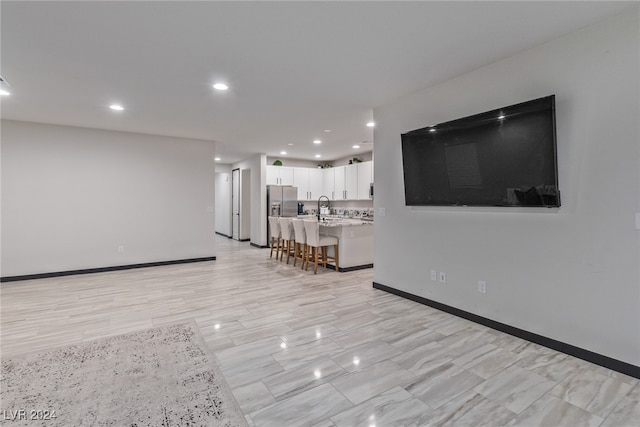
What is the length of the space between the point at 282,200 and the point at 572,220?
6611 millimetres

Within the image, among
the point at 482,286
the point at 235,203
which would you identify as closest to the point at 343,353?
the point at 482,286

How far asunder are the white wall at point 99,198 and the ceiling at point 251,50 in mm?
870

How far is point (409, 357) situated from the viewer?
2479 mm

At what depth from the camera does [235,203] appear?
1002 cm

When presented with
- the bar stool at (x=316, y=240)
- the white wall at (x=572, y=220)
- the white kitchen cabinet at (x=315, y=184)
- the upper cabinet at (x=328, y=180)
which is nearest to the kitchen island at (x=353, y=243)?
the bar stool at (x=316, y=240)

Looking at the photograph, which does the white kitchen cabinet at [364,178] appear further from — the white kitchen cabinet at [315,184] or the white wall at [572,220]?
the white wall at [572,220]

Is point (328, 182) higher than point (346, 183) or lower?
higher

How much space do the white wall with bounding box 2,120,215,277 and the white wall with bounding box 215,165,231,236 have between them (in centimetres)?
408

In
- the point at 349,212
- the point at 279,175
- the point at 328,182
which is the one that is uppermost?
the point at 279,175

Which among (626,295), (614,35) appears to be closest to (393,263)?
(626,295)

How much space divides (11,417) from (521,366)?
3349mm

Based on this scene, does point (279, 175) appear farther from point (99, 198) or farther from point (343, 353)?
point (343, 353)

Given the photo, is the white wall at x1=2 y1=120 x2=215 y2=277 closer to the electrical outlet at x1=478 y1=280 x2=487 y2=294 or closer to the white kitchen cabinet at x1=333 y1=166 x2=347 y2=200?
the white kitchen cabinet at x1=333 y1=166 x2=347 y2=200

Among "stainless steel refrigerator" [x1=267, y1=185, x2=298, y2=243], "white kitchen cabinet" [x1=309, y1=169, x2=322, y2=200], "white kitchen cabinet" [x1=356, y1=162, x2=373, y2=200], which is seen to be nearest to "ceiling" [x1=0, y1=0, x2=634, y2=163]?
"white kitchen cabinet" [x1=356, y1=162, x2=373, y2=200]
